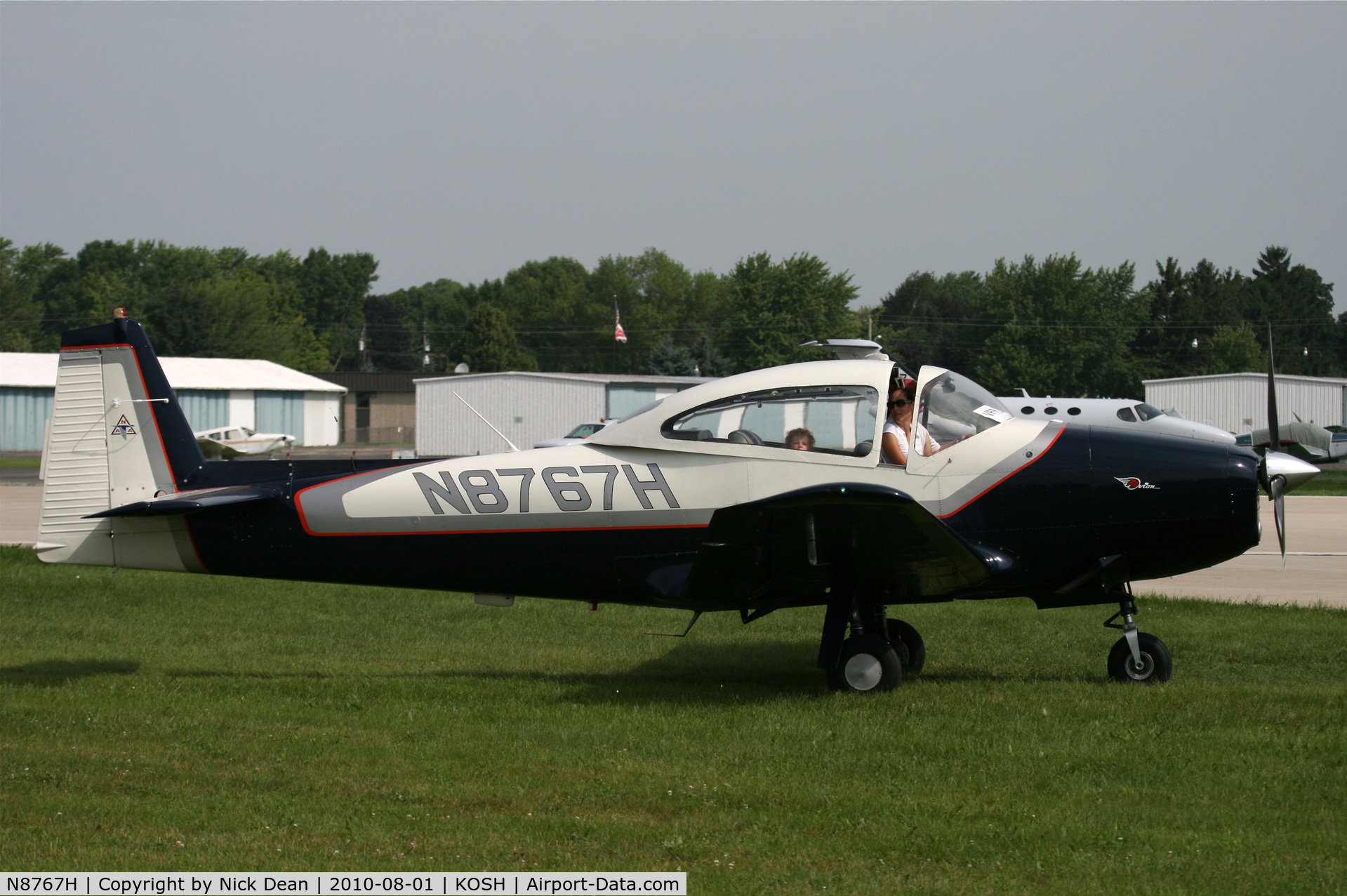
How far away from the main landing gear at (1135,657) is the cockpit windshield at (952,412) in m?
1.60

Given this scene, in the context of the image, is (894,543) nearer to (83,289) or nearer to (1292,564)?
(1292,564)

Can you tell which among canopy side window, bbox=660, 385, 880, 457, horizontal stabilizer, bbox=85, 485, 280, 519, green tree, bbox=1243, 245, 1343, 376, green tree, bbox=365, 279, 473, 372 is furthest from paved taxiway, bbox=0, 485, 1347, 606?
green tree, bbox=365, 279, 473, 372

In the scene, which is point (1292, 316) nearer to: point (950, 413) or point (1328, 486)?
point (1328, 486)

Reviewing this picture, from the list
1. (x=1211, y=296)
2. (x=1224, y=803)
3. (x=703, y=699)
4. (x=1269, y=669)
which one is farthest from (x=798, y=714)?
(x=1211, y=296)

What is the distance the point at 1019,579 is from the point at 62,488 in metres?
7.18

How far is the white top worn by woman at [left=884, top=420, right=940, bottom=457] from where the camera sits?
7781 millimetres

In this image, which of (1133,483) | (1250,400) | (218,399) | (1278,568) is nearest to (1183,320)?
(1250,400)

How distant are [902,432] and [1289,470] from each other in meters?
2.73

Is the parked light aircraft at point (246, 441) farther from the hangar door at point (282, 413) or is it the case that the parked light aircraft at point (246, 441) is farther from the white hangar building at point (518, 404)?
the hangar door at point (282, 413)

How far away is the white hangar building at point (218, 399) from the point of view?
55562mm

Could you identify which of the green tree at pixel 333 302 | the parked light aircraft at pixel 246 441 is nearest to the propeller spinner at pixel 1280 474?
the parked light aircraft at pixel 246 441

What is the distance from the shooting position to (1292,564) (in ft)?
51.5

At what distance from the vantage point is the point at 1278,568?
1540 cm

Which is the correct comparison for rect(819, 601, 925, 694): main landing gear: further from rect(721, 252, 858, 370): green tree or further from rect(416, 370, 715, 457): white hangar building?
rect(721, 252, 858, 370): green tree
